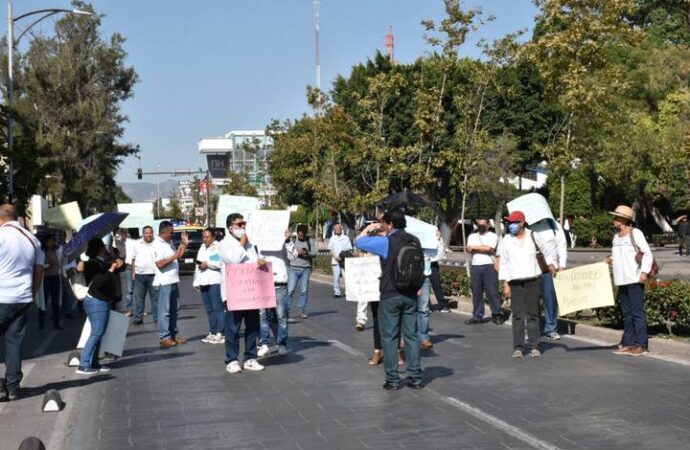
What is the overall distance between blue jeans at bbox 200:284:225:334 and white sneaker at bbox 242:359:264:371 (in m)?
3.04

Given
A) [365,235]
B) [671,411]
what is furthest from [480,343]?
[671,411]

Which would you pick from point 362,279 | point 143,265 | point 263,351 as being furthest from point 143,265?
point 362,279

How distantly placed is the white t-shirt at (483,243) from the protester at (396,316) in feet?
22.1

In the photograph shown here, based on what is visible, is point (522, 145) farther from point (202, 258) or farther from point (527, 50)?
point (202, 258)

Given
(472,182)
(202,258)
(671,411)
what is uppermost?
(472,182)

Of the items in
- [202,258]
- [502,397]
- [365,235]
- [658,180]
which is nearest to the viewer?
[502,397]

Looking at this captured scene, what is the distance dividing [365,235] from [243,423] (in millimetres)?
3337

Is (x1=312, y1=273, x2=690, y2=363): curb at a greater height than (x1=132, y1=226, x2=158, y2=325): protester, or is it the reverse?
(x1=132, y1=226, x2=158, y2=325): protester

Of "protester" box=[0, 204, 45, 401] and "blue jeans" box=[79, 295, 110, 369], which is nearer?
"protester" box=[0, 204, 45, 401]

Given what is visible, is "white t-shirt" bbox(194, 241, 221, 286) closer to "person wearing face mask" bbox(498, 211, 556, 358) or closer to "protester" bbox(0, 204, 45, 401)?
"person wearing face mask" bbox(498, 211, 556, 358)

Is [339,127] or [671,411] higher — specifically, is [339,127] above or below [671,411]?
above

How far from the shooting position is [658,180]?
54438 millimetres

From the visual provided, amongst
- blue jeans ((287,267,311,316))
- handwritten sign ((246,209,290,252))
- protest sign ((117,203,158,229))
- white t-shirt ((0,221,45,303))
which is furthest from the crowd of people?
protest sign ((117,203,158,229))

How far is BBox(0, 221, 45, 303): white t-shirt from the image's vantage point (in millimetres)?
9828
